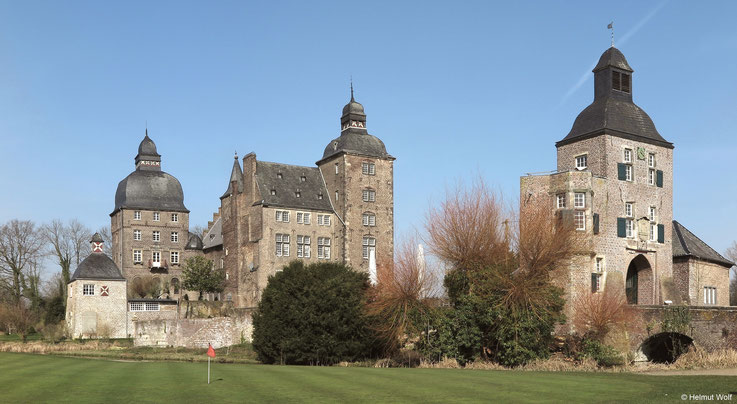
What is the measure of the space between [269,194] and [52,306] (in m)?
19.7

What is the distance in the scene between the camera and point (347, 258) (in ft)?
190

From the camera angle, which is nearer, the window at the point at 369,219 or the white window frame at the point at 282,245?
the white window frame at the point at 282,245

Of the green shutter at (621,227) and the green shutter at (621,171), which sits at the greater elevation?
the green shutter at (621,171)

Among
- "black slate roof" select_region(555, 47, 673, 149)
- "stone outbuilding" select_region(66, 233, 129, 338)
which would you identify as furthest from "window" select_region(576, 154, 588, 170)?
"stone outbuilding" select_region(66, 233, 129, 338)

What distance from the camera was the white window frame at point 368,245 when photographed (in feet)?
194

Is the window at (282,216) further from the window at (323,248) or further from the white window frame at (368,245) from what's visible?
the white window frame at (368,245)

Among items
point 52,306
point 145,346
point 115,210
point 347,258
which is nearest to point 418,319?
point 145,346

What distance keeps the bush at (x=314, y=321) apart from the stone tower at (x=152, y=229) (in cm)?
3779

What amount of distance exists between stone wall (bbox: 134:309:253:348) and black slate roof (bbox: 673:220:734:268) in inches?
999

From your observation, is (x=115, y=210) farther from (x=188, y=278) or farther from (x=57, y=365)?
(x=57, y=365)

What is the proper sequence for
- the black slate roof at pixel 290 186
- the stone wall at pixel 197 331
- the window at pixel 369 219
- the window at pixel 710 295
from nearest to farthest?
1. the window at pixel 710 295
2. the stone wall at pixel 197 331
3. the black slate roof at pixel 290 186
4. the window at pixel 369 219

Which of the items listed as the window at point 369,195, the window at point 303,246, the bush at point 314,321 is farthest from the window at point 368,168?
the bush at point 314,321

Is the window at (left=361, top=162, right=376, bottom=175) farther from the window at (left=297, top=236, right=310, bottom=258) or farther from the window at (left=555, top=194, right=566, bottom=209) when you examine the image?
the window at (left=555, top=194, right=566, bottom=209)

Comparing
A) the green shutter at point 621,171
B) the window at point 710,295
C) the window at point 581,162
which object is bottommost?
the window at point 710,295
